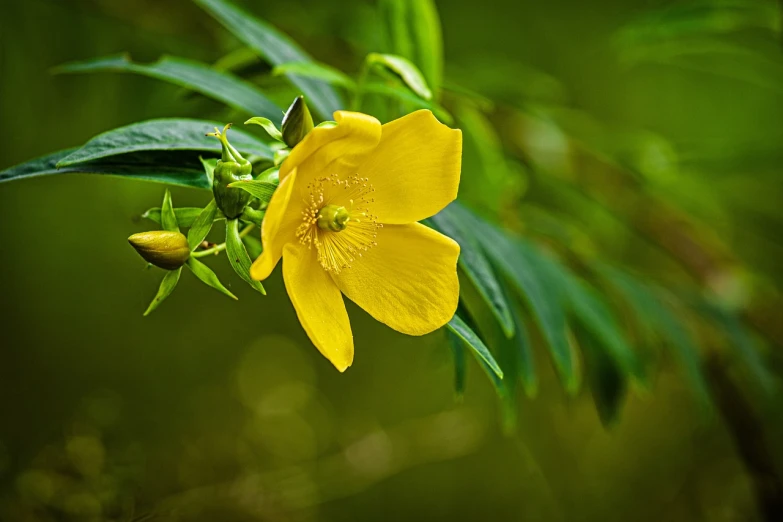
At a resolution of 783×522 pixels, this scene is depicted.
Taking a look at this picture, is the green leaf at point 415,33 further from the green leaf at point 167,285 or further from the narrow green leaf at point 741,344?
the narrow green leaf at point 741,344

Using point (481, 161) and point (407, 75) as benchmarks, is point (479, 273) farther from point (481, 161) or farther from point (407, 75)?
point (481, 161)

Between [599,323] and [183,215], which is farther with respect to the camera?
[599,323]

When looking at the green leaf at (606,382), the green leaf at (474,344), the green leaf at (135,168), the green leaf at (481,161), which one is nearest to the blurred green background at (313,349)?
the green leaf at (481,161)

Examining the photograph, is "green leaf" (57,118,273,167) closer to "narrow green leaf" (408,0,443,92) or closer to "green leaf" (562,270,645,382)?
"narrow green leaf" (408,0,443,92)

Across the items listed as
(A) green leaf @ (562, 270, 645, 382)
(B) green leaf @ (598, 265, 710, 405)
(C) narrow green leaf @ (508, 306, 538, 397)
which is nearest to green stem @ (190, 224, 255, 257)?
(C) narrow green leaf @ (508, 306, 538, 397)

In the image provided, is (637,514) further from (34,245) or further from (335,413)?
(34,245)

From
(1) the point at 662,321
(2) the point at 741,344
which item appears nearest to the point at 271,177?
(1) the point at 662,321
